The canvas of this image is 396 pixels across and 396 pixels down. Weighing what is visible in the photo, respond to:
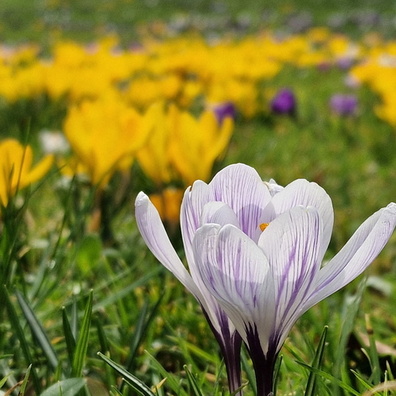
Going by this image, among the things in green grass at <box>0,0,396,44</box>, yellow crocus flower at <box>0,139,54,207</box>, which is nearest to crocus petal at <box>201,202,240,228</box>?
yellow crocus flower at <box>0,139,54,207</box>

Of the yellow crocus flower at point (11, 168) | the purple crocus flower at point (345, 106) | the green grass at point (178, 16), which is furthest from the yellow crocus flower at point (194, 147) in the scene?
the green grass at point (178, 16)

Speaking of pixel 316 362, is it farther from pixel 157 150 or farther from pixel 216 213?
pixel 157 150

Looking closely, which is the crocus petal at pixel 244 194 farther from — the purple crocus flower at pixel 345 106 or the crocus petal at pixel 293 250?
the purple crocus flower at pixel 345 106

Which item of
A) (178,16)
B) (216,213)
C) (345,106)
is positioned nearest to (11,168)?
(216,213)

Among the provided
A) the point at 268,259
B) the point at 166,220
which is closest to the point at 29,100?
the point at 166,220

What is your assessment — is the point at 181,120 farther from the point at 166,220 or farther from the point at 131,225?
the point at 131,225

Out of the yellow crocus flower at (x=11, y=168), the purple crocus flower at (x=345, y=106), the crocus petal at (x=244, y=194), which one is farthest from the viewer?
the purple crocus flower at (x=345, y=106)

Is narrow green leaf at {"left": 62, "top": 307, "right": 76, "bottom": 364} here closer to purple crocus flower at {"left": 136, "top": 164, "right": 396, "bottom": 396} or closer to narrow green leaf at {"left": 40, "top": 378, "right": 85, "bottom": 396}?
narrow green leaf at {"left": 40, "top": 378, "right": 85, "bottom": 396}
